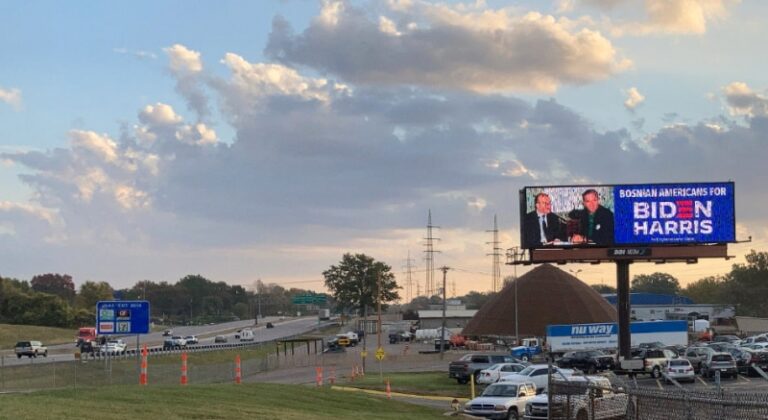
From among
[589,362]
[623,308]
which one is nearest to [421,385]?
[589,362]

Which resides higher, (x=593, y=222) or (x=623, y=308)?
(x=593, y=222)

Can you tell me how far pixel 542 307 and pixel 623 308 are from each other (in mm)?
57012

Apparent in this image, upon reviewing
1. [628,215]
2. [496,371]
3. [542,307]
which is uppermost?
[628,215]

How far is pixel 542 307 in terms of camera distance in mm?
117125

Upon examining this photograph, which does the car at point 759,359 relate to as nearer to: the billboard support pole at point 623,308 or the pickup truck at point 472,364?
the billboard support pole at point 623,308

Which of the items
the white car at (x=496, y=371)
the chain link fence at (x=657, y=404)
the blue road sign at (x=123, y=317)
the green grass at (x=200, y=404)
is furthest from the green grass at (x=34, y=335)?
the chain link fence at (x=657, y=404)

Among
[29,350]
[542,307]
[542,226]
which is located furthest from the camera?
[542,307]

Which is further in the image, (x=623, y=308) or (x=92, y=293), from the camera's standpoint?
(x=92, y=293)

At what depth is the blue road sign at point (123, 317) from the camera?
34.3 m

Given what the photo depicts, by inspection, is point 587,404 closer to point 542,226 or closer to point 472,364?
point 472,364

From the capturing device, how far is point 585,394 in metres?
21.4

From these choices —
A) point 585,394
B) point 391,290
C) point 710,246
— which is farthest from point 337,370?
point 391,290

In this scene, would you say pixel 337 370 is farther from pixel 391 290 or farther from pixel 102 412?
pixel 391 290

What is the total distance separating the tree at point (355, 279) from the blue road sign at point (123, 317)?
137 meters
